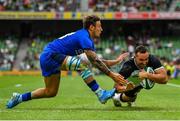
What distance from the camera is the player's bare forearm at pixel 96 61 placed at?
1155cm

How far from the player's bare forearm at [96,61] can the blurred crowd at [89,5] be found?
44315 millimetres

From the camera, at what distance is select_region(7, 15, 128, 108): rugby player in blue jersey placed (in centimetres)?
1165

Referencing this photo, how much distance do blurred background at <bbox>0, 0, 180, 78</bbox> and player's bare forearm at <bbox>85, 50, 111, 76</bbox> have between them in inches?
1558

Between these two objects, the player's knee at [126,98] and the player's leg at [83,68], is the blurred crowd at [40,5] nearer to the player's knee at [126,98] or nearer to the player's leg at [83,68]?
the player's knee at [126,98]

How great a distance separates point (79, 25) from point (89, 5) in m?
3.01

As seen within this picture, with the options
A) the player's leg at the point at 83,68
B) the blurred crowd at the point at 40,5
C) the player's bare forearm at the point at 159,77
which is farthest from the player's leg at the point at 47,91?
the blurred crowd at the point at 40,5

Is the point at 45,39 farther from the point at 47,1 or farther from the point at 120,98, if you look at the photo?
the point at 120,98

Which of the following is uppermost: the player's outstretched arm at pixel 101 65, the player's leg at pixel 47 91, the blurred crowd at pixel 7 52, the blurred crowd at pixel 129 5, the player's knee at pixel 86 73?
the player's outstretched arm at pixel 101 65

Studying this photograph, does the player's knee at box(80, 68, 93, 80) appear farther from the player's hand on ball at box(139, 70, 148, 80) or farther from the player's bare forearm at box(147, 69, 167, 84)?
the player's bare forearm at box(147, 69, 167, 84)

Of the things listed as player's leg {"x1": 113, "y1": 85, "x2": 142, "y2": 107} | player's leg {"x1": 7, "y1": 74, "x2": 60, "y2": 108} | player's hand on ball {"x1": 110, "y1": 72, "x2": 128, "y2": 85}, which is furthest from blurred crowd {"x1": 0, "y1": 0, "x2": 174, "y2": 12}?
player's hand on ball {"x1": 110, "y1": 72, "x2": 128, "y2": 85}

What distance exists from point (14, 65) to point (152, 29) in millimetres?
15097

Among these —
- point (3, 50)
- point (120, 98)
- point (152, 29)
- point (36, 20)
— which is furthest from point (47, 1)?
point (120, 98)

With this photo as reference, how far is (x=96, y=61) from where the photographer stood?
11.7 m

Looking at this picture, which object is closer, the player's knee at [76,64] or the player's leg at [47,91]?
the player's knee at [76,64]
